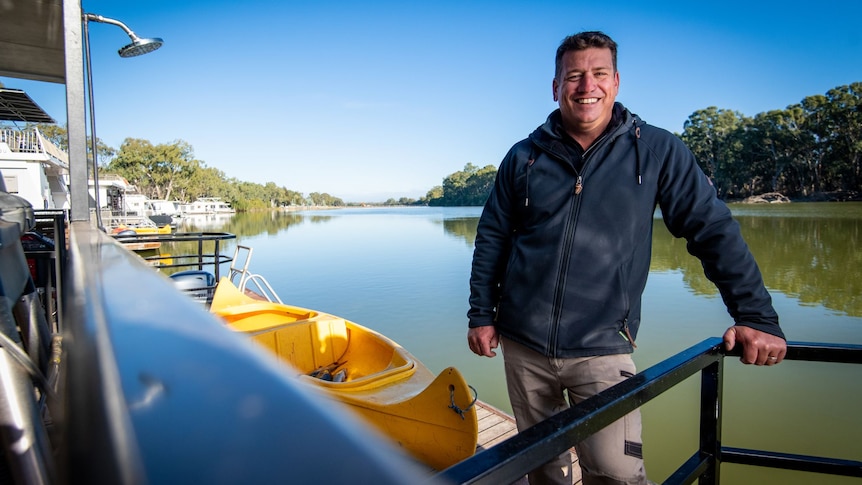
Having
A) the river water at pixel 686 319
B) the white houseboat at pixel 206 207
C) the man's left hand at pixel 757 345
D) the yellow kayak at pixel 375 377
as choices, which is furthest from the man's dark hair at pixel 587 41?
the white houseboat at pixel 206 207

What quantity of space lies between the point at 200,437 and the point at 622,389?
101cm

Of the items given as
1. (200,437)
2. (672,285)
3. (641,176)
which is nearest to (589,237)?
(641,176)

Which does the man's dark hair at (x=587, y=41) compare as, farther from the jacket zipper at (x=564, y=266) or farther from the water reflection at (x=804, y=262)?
the water reflection at (x=804, y=262)

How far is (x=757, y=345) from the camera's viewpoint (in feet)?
5.33

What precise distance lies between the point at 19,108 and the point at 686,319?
11.5 m

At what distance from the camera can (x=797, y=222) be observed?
3111 cm

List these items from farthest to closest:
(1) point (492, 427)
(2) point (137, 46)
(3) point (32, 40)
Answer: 1. (2) point (137, 46)
2. (1) point (492, 427)
3. (3) point (32, 40)

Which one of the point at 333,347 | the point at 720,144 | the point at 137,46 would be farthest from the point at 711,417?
the point at 720,144

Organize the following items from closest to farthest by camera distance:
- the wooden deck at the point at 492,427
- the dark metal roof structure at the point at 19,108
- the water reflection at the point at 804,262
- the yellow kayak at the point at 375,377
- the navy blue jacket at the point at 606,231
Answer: the navy blue jacket at the point at 606,231, the yellow kayak at the point at 375,377, the wooden deck at the point at 492,427, the dark metal roof structure at the point at 19,108, the water reflection at the point at 804,262

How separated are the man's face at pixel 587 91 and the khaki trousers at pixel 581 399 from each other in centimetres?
97

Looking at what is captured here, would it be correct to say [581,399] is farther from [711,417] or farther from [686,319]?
[686,319]

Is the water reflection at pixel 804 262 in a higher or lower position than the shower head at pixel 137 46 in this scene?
lower

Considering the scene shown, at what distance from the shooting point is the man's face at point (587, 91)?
2033 mm

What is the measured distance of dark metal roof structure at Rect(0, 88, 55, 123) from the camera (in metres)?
4.82
